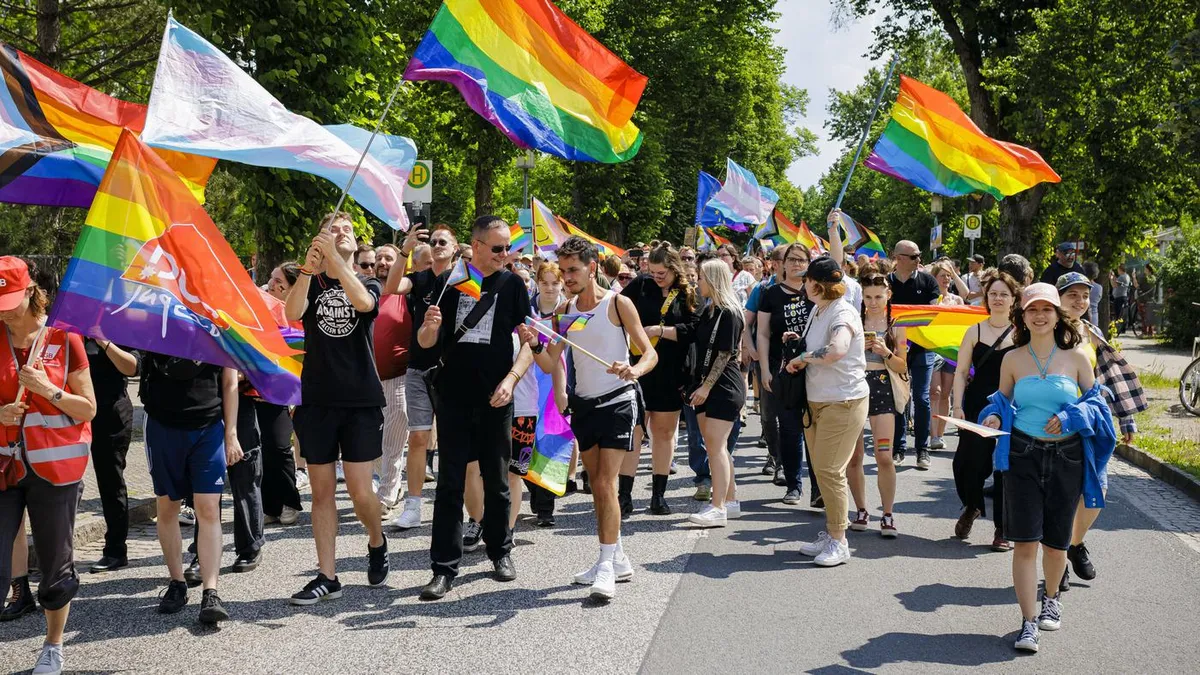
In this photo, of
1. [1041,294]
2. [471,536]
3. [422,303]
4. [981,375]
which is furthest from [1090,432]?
[422,303]

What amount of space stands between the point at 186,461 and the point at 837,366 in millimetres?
4078

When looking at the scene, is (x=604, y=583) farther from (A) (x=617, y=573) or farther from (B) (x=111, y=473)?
(B) (x=111, y=473)

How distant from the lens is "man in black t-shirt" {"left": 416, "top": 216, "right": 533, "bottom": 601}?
6508 mm

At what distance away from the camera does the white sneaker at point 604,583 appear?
630cm

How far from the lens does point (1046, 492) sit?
5.75 metres

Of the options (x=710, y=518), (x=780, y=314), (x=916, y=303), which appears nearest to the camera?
(x=710, y=518)

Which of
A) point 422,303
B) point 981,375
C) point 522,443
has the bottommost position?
point 522,443

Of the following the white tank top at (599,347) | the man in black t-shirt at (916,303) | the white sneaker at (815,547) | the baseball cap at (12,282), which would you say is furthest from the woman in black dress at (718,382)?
the baseball cap at (12,282)

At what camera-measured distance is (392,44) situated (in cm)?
1462

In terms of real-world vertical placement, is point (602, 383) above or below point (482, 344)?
below

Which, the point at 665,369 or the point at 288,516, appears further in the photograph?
the point at 665,369

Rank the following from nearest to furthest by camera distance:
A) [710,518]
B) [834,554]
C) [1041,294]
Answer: [1041,294] → [834,554] → [710,518]

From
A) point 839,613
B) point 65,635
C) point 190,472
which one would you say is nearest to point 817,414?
point 839,613

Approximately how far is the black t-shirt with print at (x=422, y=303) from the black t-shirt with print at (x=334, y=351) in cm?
130
